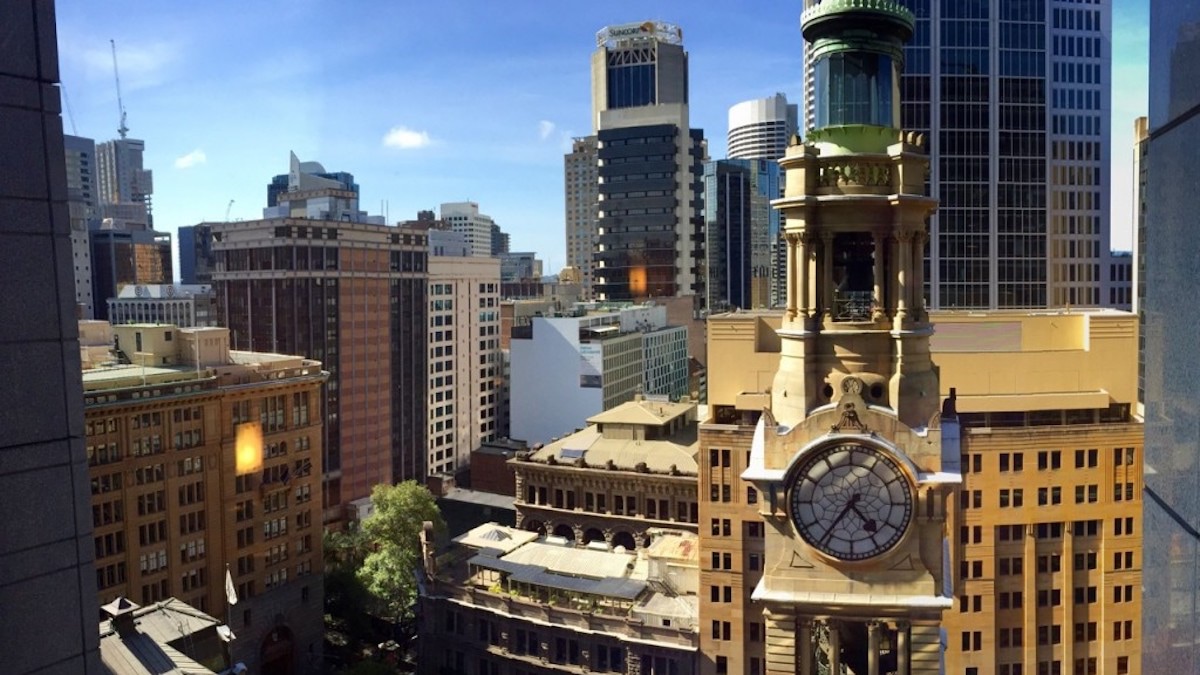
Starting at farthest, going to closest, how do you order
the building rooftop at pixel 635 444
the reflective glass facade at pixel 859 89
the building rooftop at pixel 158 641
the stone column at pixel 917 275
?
the building rooftop at pixel 635 444 → the building rooftop at pixel 158 641 → the reflective glass facade at pixel 859 89 → the stone column at pixel 917 275

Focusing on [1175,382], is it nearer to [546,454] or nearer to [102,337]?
[546,454]

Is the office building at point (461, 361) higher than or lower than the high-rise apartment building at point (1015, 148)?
lower

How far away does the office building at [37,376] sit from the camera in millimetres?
7594

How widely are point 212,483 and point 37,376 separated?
63152mm

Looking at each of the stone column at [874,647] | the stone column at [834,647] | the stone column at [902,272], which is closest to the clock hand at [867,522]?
the stone column at [874,647]

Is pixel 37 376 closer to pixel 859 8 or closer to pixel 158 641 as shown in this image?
pixel 859 8

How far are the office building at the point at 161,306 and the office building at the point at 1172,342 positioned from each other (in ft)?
572

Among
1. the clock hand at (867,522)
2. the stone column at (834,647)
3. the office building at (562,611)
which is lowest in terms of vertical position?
the office building at (562,611)

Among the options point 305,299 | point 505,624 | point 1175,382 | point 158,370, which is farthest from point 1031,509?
point 305,299

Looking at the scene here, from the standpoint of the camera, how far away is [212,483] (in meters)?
65.4

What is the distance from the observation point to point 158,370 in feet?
218

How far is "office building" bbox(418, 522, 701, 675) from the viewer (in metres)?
57.6

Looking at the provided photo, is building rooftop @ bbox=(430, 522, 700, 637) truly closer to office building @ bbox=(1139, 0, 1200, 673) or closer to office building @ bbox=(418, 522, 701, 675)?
office building @ bbox=(418, 522, 701, 675)

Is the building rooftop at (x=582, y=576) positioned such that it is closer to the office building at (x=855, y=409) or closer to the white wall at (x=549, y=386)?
the office building at (x=855, y=409)
